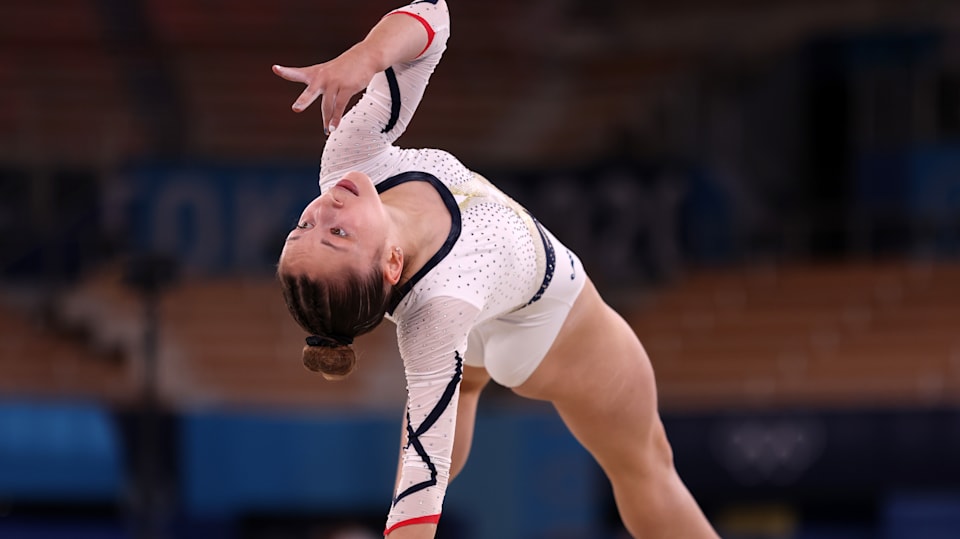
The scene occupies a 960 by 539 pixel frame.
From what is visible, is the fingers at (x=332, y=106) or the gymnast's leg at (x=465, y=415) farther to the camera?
the gymnast's leg at (x=465, y=415)

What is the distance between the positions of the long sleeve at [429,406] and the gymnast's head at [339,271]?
0.32ft

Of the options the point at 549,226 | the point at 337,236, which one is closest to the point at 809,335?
the point at 549,226

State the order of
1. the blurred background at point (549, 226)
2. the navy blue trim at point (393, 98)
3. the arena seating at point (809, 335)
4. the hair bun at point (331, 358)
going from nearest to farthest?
the hair bun at point (331, 358) < the navy blue trim at point (393, 98) < the blurred background at point (549, 226) < the arena seating at point (809, 335)

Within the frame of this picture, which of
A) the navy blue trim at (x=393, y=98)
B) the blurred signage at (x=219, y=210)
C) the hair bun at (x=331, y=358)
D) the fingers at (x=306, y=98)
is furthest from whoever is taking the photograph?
the blurred signage at (x=219, y=210)

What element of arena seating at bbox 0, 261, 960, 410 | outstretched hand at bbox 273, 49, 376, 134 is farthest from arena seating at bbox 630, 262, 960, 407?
outstretched hand at bbox 273, 49, 376, 134

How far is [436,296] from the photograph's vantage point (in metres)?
2.60

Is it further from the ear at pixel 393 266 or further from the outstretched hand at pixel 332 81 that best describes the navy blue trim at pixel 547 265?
the outstretched hand at pixel 332 81

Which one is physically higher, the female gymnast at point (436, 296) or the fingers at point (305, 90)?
the fingers at point (305, 90)

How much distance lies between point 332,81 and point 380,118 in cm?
30

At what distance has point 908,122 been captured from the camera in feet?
31.0

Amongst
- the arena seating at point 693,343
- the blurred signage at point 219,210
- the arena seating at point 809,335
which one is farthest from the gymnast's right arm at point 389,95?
the blurred signage at point 219,210

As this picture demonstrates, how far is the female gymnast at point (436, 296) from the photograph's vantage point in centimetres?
248

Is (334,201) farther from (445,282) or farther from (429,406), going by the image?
(429,406)

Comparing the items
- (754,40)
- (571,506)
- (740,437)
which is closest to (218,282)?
(571,506)
